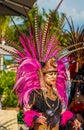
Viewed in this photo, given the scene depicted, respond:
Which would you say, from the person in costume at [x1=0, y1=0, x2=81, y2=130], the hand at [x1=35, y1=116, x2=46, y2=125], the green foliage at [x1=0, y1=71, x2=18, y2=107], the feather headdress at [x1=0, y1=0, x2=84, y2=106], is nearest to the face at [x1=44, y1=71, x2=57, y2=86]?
the person in costume at [x1=0, y1=0, x2=81, y2=130]

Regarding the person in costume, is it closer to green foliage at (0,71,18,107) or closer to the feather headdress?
the feather headdress

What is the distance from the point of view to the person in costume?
5.43m

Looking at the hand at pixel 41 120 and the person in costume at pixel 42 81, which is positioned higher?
the person in costume at pixel 42 81

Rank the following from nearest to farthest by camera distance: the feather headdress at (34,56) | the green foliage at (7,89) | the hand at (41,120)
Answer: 1. the hand at (41,120)
2. the feather headdress at (34,56)
3. the green foliage at (7,89)

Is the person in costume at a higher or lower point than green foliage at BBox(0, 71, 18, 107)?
lower

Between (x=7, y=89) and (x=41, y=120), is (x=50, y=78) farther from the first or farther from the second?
(x=7, y=89)

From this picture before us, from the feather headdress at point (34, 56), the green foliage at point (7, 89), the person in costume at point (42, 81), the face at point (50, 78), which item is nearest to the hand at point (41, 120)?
the person in costume at point (42, 81)

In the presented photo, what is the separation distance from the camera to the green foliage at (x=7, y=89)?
1542 cm

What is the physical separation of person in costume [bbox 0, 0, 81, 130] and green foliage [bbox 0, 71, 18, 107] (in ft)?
29.8

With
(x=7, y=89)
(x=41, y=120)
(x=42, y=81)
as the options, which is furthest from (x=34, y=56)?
(x=7, y=89)

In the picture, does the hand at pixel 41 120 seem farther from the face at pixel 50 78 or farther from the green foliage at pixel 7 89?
the green foliage at pixel 7 89

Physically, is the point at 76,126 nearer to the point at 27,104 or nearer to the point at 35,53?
the point at 27,104

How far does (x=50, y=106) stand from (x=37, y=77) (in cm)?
40

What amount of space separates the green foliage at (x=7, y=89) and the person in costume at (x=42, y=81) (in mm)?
9080
